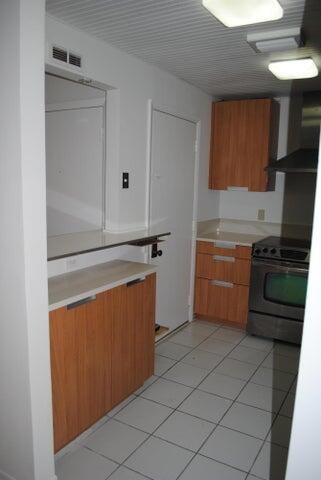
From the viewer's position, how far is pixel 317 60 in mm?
2793

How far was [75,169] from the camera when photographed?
3.12 meters

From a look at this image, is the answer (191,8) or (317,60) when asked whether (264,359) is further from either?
(191,8)

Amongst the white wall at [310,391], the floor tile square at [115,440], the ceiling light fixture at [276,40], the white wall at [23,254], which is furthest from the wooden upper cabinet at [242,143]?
the white wall at [310,391]

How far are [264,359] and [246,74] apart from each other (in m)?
2.40

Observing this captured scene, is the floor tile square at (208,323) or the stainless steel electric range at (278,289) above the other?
the stainless steel electric range at (278,289)

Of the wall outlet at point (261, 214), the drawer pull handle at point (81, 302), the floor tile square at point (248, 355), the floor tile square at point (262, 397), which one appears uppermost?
the wall outlet at point (261, 214)

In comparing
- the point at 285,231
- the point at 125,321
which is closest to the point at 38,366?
the point at 125,321

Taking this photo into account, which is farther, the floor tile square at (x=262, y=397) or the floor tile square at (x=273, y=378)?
the floor tile square at (x=273, y=378)

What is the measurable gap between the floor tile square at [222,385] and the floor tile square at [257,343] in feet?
2.23

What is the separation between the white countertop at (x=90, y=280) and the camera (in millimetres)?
1980

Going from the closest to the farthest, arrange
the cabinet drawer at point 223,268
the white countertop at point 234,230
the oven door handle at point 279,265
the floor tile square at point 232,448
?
→ the floor tile square at point 232,448 < the oven door handle at point 279,265 < the cabinet drawer at point 223,268 < the white countertop at point 234,230

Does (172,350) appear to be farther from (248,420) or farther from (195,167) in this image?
(195,167)

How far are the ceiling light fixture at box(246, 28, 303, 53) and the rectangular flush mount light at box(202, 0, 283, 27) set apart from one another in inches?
12.6

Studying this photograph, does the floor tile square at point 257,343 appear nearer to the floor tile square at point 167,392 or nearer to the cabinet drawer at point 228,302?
the cabinet drawer at point 228,302
